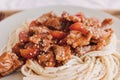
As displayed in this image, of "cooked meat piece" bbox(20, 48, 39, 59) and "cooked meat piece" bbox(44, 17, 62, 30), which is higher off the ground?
"cooked meat piece" bbox(44, 17, 62, 30)

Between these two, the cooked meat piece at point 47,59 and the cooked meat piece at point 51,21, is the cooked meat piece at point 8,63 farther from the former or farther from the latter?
the cooked meat piece at point 51,21

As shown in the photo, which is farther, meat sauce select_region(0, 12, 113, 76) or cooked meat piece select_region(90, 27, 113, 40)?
cooked meat piece select_region(90, 27, 113, 40)

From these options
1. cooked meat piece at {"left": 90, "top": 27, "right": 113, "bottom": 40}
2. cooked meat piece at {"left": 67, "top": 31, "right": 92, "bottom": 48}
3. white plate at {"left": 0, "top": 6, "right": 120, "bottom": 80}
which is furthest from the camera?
white plate at {"left": 0, "top": 6, "right": 120, "bottom": 80}

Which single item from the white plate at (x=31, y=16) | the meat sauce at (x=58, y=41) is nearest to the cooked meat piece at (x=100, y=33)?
the meat sauce at (x=58, y=41)

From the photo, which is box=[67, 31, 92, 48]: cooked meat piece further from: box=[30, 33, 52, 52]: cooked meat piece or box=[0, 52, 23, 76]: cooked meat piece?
box=[0, 52, 23, 76]: cooked meat piece

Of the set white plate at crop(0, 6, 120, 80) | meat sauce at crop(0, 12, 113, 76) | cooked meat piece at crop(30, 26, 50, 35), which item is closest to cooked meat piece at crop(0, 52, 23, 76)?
meat sauce at crop(0, 12, 113, 76)

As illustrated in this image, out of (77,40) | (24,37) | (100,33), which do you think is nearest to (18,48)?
(24,37)

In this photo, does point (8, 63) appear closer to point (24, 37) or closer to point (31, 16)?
point (24, 37)

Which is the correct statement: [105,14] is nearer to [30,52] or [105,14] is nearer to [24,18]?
[24,18]
